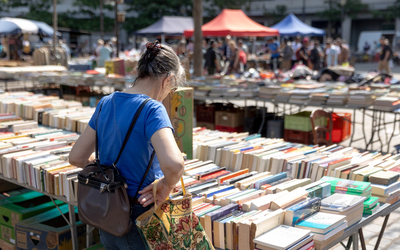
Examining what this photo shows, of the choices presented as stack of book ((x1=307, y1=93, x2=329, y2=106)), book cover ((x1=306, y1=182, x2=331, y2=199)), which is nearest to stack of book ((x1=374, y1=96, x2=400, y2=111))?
stack of book ((x1=307, y1=93, x2=329, y2=106))

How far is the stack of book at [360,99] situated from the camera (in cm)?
621

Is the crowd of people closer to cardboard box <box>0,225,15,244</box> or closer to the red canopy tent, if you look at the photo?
the red canopy tent

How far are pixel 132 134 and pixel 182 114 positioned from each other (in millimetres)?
1602

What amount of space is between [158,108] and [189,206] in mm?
444

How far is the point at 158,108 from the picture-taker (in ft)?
5.73

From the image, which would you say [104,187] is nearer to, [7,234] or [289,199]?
[289,199]

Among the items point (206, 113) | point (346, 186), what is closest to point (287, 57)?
point (206, 113)

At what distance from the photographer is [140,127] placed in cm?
174

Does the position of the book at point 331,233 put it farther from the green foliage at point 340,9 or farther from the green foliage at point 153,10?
the green foliage at point 340,9

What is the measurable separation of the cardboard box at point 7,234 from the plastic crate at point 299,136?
4582mm

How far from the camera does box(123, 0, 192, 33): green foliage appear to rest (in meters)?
36.2

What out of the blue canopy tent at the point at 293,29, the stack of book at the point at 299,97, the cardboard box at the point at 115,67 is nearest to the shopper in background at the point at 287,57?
the blue canopy tent at the point at 293,29

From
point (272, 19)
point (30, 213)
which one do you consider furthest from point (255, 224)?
point (272, 19)

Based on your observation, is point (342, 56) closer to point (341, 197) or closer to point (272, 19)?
point (341, 197)
